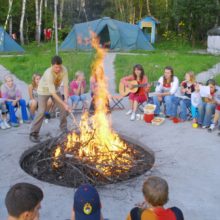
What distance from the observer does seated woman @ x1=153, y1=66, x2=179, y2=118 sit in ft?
26.6

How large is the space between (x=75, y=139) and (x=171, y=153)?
5.41ft

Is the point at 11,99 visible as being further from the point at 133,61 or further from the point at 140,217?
the point at 133,61

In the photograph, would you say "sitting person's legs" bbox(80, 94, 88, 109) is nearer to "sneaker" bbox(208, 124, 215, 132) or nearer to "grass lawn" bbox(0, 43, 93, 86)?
"sneaker" bbox(208, 124, 215, 132)

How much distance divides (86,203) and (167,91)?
19.1 ft

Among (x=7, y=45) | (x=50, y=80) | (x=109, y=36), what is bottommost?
(x=50, y=80)

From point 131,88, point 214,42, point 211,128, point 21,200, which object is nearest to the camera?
point 21,200

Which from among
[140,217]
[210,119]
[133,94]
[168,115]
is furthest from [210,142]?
[140,217]

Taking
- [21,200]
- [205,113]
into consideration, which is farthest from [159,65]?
[21,200]

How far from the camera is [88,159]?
5.43 meters

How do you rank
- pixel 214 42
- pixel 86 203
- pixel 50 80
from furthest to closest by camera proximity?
pixel 214 42 < pixel 50 80 < pixel 86 203

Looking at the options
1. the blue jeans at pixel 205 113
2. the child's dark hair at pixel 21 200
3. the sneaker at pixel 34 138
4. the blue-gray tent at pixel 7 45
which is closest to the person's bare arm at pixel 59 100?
the sneaker at pixel 34 138

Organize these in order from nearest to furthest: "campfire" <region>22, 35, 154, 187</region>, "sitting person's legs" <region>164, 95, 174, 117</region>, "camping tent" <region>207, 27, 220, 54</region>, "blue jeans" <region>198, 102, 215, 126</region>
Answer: "campfire" <region>22, 35, 154, 187</region>, "blue jeans" <region>198, 102, 215, 126</region>, "sitting person's legs" <region>164, 95, 174, 117</region>, "camping tent" <region>207, 27, 220, 54</region>

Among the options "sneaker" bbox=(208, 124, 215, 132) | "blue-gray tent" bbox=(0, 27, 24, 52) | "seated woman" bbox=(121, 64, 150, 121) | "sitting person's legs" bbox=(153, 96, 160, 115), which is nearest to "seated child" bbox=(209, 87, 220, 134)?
"sneaker" bbox=(208, 124, 215, 132)

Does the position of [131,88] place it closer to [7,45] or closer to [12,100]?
[12,100]
